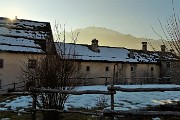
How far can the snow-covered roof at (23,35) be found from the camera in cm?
3212

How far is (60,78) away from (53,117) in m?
1.49

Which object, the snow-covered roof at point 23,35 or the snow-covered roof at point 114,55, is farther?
the snow-covered roof at point 114,55

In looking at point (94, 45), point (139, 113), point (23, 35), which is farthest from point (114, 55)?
point (139, 113)

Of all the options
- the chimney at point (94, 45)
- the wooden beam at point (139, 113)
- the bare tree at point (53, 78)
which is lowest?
the wooden beam at point (139, 113)

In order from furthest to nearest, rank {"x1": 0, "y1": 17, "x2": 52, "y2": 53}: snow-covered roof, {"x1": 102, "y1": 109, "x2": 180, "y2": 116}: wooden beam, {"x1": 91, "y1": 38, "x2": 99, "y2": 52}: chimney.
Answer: {"x1": 91, "y1": 38, "x2": 99, "y2": 52}: chimney < {"x1": 0, "y1": 17, "x2": 52, "y2": 53}: snow-covered roof < {"x1": 102, "y1": 109, "x2": 180, "y2": 116}: wooden beam

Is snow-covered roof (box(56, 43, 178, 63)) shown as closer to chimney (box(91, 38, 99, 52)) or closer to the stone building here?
chimney (box(91, 38, 99, 52))

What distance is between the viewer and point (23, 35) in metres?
34.6

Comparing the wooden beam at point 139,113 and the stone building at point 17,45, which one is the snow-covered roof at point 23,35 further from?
the wooden beam at point 139,113

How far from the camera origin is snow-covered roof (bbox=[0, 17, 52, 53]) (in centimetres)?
3212

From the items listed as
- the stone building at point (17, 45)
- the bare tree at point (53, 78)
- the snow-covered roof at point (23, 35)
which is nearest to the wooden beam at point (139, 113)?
the bare tree at point (53, 78)

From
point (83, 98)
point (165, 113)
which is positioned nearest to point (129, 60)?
point (83, 98)

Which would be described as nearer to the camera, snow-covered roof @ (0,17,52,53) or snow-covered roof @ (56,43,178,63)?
snow-covered roof @ (0,17,52,53)

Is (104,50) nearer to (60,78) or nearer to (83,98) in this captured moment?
(83,98)

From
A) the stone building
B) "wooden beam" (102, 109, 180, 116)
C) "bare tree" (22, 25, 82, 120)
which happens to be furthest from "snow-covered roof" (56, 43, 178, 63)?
Result: "wooden beam" (102, 109, 180, 116)
